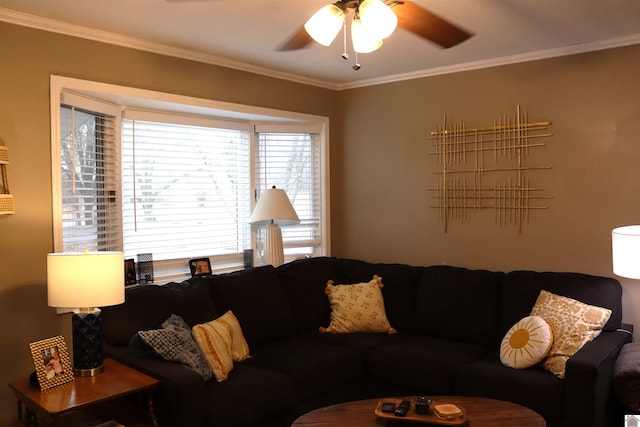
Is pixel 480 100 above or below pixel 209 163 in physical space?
above

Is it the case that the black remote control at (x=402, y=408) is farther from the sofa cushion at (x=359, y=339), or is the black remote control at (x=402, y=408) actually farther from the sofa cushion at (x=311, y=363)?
the sofa cushion at (x=359, y=339)

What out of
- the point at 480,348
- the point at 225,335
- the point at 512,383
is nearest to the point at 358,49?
the point at 225,335

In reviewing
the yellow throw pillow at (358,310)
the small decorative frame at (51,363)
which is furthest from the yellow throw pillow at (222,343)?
the yellow throw pillow at (358,310)

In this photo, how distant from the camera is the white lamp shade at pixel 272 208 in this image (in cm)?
412

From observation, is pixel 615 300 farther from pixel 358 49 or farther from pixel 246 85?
pixel 246 85

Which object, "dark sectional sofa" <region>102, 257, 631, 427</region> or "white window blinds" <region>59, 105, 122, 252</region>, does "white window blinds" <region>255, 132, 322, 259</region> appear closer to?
"dark sectional sofa" <region>102, 257, 631, 427</region>

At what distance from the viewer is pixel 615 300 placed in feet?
10.8

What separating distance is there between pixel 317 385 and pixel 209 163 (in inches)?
77.6

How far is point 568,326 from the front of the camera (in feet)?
10.1

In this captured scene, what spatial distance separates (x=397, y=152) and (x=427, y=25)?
217 centimetres

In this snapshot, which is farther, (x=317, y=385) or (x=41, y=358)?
(x=317, y=385)

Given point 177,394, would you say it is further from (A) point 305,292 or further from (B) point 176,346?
(A) point 305,292

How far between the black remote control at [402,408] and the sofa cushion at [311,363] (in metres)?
0.82

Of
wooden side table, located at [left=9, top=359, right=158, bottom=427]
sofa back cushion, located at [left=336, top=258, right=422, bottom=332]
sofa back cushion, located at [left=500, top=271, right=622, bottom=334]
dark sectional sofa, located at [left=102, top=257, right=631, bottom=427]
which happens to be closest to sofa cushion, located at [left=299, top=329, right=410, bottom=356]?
dark sectional sofa, located at [left=102, top=257, right=631, bottom=427]
